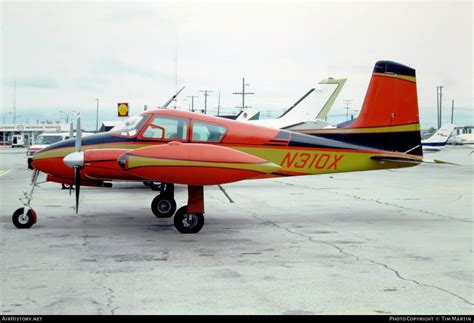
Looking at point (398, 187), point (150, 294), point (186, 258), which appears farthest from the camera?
point (398, 187)

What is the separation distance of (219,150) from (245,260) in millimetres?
3054

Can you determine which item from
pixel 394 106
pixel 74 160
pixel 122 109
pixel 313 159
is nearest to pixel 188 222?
pixel 74 160

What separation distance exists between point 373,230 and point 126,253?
5.51m

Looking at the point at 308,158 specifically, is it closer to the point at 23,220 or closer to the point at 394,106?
the point at 394,106

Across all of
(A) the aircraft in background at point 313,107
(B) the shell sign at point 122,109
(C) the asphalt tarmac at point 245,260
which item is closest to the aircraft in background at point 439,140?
(A) the aircraft in background at point 313,107

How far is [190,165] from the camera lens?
12.1 m

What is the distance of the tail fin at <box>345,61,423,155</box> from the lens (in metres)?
15.8

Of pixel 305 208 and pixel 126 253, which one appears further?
pixel 305 208

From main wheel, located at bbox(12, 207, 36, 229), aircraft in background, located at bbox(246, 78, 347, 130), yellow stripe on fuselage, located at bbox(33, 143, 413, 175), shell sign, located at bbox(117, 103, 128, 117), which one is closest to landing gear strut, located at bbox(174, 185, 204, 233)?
yellow stripe on fuselage, located at bbox(33, 143, 413, 175)

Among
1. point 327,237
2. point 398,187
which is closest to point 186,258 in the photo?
point 327,237

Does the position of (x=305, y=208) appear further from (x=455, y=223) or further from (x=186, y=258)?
(x=186, y=258)

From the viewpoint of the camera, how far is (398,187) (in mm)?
25781

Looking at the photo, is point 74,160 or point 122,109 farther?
point 122,109

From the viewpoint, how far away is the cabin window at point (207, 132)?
1373 cm
